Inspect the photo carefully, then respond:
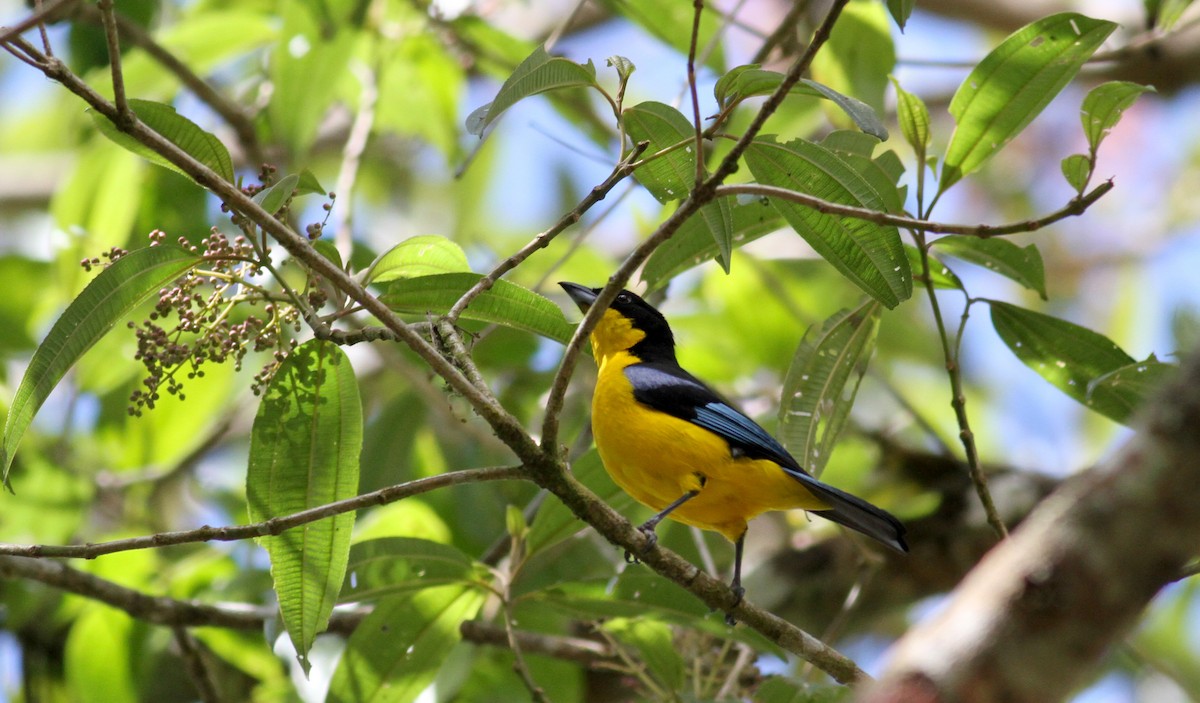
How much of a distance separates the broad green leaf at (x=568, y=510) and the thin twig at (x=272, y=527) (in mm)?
1157

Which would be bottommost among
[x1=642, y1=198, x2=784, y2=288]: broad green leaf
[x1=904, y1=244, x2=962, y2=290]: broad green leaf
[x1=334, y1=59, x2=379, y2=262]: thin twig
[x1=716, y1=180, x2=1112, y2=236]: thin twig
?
[x1=716, y1=180, x2=1112, y2=236]: thin twig

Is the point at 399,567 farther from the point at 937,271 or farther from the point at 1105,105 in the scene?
the point at 1105,105

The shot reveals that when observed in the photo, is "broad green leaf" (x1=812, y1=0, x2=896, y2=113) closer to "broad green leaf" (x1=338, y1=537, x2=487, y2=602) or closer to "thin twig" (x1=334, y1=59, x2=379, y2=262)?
"thin twig" (x1=334, y1=59, x2=379, y2=262)

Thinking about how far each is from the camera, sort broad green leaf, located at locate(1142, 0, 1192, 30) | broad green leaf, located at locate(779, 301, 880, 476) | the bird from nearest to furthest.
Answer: broad green leaf, located at locate(779, 301, 880, 476) < the bird < broad green leaf, located at locate(1142, 0, 1192, 30)

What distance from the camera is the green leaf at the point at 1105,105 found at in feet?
9.30

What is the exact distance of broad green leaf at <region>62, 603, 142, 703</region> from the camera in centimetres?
500

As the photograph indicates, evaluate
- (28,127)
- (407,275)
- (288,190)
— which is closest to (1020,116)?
(407,275)

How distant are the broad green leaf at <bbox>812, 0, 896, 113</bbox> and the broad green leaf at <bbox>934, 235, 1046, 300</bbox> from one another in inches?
35.7

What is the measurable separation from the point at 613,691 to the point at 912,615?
2231mm

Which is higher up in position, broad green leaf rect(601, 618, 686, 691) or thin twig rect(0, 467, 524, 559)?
thin twig rect(0, 467, 524, 559)

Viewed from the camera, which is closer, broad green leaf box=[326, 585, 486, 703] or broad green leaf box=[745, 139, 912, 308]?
broad green leaf box=[745, 139, 912, 308]

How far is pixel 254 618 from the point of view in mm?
4371

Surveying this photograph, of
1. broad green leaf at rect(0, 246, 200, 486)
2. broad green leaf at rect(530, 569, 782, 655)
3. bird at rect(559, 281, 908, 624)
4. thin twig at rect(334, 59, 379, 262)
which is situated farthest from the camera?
thin twig at rect(334, 59, 379, 262)

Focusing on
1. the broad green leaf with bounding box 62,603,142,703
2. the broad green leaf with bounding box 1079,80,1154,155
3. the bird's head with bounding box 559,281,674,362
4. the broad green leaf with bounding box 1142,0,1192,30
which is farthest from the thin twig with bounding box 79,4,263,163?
the broad green leaf with bounding box 1079,80,1154,155
